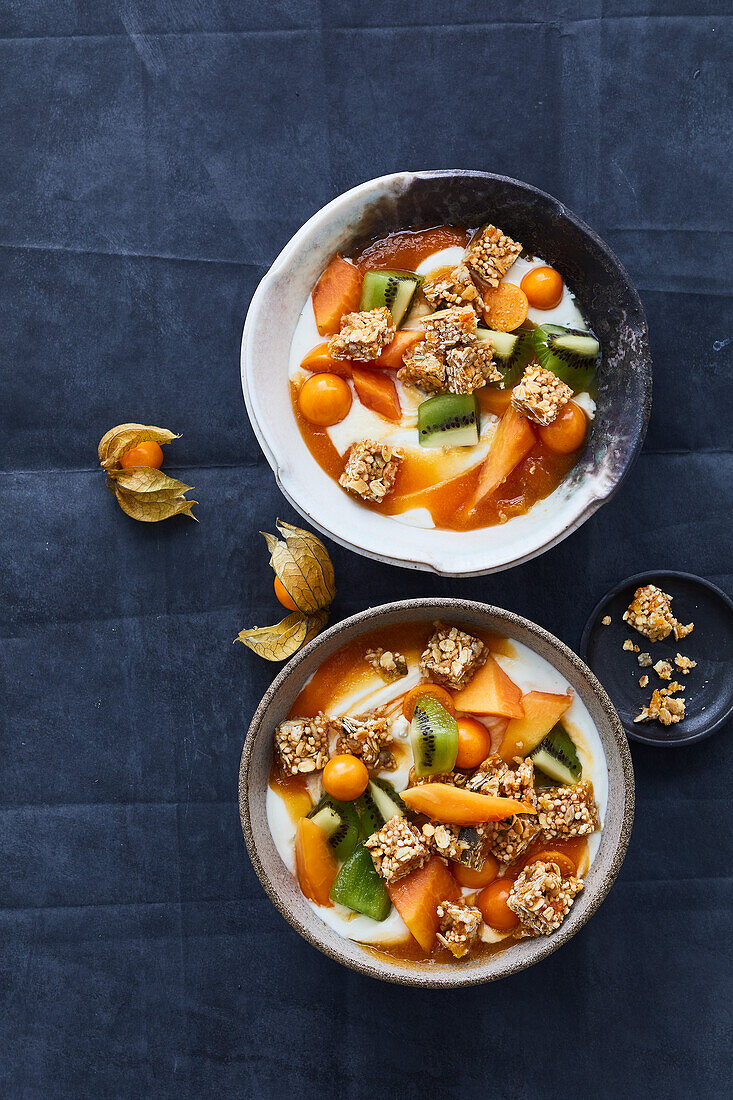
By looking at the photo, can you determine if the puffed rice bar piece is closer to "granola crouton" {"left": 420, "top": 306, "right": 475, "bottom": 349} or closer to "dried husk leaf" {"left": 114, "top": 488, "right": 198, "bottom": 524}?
"granola crouton" {"left": 420, "top": 306, "right": 475, "bottom": 349}

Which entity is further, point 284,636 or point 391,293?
point 284,636

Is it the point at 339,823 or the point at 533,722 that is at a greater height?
the point at 533,722

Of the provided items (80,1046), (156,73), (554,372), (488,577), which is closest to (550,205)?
(554,372)

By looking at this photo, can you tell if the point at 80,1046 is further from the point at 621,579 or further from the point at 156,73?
the point at 156,73

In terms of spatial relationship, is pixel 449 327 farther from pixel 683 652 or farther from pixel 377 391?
pixel 683 652

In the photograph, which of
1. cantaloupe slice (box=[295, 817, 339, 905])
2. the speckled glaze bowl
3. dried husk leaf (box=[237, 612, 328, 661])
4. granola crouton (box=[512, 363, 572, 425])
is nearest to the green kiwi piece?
cantaloupe slice (box=[295, 817, 339, 905])

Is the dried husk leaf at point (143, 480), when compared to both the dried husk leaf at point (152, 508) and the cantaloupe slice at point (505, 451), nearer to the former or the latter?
the dried husk leaf at point (152, 508)

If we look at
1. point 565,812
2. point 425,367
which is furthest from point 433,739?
point 425,367
